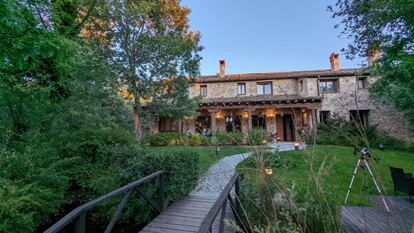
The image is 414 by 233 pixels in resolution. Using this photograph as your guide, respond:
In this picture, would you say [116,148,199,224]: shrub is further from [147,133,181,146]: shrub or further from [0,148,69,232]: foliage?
[147,133,181,146]: shrub

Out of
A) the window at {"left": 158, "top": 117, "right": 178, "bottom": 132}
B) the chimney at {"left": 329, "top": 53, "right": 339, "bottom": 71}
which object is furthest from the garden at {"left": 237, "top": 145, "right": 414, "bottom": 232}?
the window at {"left": 158, "top": 117, "right": 178, "bottom": 132}

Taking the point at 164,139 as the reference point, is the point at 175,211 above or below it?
below

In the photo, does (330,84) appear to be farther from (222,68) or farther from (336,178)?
(336,178)

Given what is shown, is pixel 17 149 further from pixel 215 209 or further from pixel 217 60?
pixel 217 60

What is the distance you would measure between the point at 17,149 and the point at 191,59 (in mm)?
8748

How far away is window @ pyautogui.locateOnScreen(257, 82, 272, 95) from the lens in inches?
692

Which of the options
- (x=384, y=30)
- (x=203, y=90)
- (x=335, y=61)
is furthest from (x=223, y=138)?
(x=335, y=61)

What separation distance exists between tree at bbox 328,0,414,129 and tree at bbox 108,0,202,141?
7.12 metres

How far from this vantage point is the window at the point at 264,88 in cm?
1757

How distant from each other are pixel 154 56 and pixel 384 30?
9.32m

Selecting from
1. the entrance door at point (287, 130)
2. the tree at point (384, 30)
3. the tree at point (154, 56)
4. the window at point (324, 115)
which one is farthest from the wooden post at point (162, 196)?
the window at point (324, 115)

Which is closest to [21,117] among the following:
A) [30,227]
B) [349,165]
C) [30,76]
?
[30,76]

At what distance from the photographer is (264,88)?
17.7 metres

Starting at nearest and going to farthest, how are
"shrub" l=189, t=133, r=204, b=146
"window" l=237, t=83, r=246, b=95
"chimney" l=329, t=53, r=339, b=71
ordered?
1. "shrub" l=189, t=133, r=204, b=146
2. "chimney" l=329, t=53, r=339, b=71
3. "window" l=237, t=83, r=246, b=95
